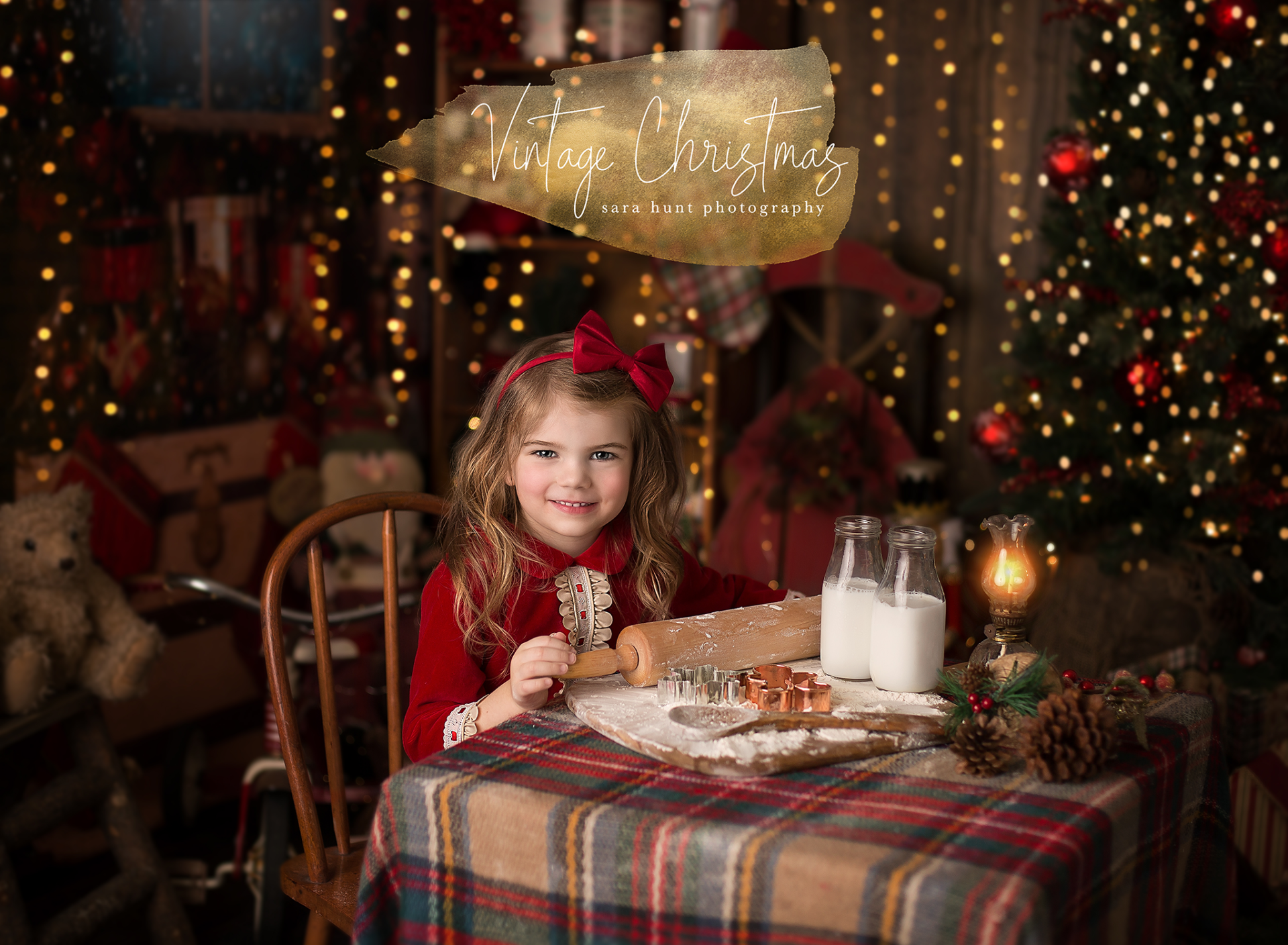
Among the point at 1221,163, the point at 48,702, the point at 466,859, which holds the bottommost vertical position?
the point at 48,702

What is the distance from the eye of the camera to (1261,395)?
2480 millimetres

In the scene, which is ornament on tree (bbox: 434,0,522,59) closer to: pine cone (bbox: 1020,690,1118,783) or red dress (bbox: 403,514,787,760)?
red dress (bbox: 403,514,787,760)

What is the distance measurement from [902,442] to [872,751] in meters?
2.35

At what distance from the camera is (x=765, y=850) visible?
910 mm

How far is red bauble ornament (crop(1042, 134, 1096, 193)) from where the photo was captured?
2639 mm

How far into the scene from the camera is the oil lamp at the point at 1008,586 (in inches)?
48.7

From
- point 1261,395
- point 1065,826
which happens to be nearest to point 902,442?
point 1261,395

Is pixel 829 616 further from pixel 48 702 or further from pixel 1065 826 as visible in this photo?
pixel 48 702

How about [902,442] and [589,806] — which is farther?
[902,442]

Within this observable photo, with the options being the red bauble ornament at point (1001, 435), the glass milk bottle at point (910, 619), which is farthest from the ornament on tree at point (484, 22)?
the glass milk bottle at point (910, 619)

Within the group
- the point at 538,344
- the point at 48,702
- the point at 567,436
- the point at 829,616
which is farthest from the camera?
the point at 48,702

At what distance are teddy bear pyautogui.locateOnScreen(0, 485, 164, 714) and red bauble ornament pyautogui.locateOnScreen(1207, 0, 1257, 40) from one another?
2441 millimetres

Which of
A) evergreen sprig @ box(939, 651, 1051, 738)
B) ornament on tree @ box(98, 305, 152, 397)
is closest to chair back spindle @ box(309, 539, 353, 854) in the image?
evergreen sprig @ box(939, 651, 1051, 738)

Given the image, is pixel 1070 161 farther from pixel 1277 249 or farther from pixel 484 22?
pixel 484 22
